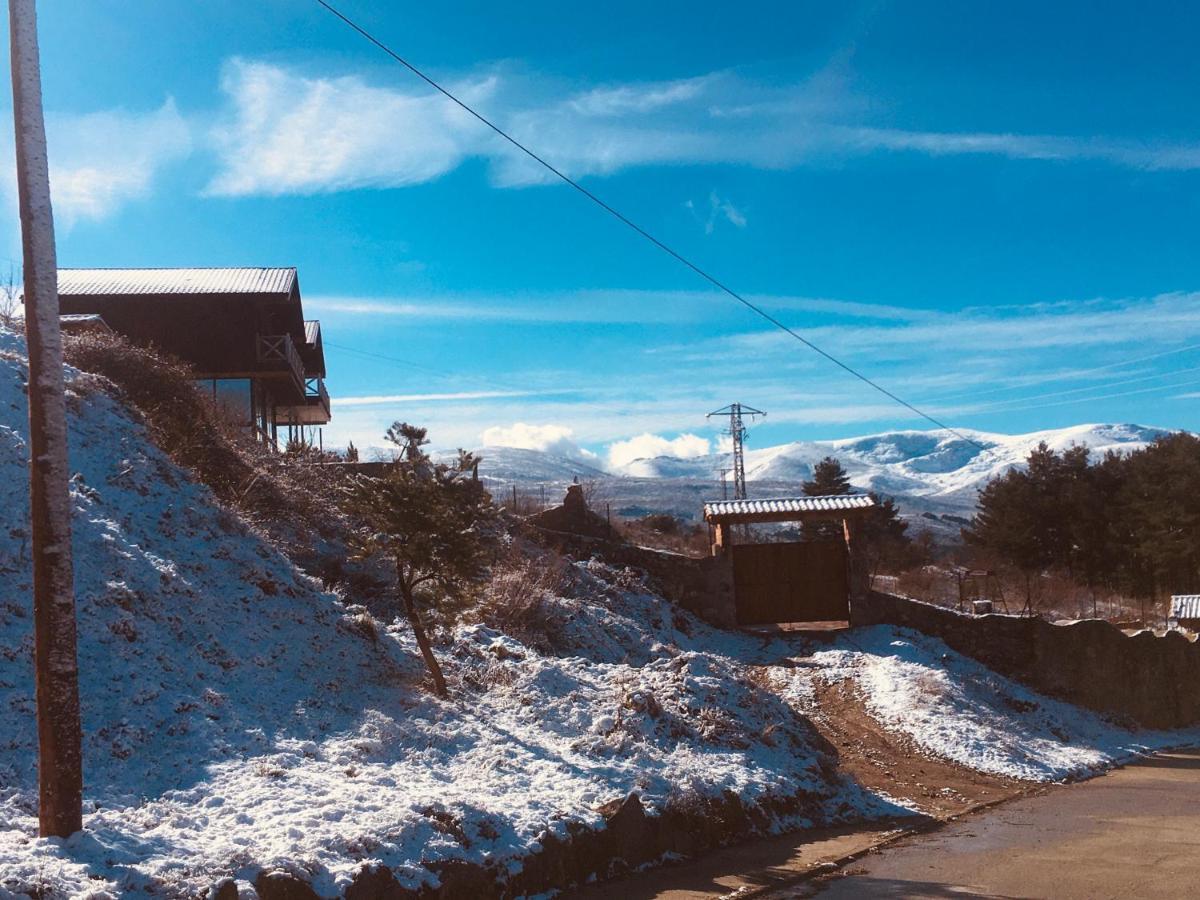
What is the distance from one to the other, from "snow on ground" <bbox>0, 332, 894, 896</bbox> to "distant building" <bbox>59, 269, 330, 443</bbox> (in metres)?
14.3

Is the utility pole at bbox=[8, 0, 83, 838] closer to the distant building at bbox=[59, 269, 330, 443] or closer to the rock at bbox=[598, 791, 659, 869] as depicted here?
the rock at bbox=[598, 791, 659, 869]

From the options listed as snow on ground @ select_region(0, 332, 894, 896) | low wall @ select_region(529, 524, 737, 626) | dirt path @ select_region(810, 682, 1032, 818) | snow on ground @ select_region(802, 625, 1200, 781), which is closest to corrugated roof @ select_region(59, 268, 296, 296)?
low wall @ select_region(529, 524, 737, 626)

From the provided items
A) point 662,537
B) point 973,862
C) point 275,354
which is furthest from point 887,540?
point 973,862

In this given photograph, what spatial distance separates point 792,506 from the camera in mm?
22531

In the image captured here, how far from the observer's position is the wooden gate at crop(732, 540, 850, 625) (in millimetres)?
22719

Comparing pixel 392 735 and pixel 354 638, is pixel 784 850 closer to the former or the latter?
pixel 392 735

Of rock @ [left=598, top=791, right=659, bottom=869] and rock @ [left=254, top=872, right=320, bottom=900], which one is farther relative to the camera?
rock @ [left=598, top=791, right=659, bottom=869]

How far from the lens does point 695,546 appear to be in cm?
4128

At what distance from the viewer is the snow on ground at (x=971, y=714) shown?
17.0 metres

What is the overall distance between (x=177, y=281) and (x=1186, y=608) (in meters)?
32.0

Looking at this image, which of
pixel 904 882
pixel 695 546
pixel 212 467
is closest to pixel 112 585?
pixel 212 467

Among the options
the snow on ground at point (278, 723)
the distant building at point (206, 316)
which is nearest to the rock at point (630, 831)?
the snow on ground at point (278, 723)

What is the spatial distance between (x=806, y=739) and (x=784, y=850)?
3589mm

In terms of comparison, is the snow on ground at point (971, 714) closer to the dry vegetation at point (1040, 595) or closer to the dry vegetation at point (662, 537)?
the dry vegetation at point (662, 537)
